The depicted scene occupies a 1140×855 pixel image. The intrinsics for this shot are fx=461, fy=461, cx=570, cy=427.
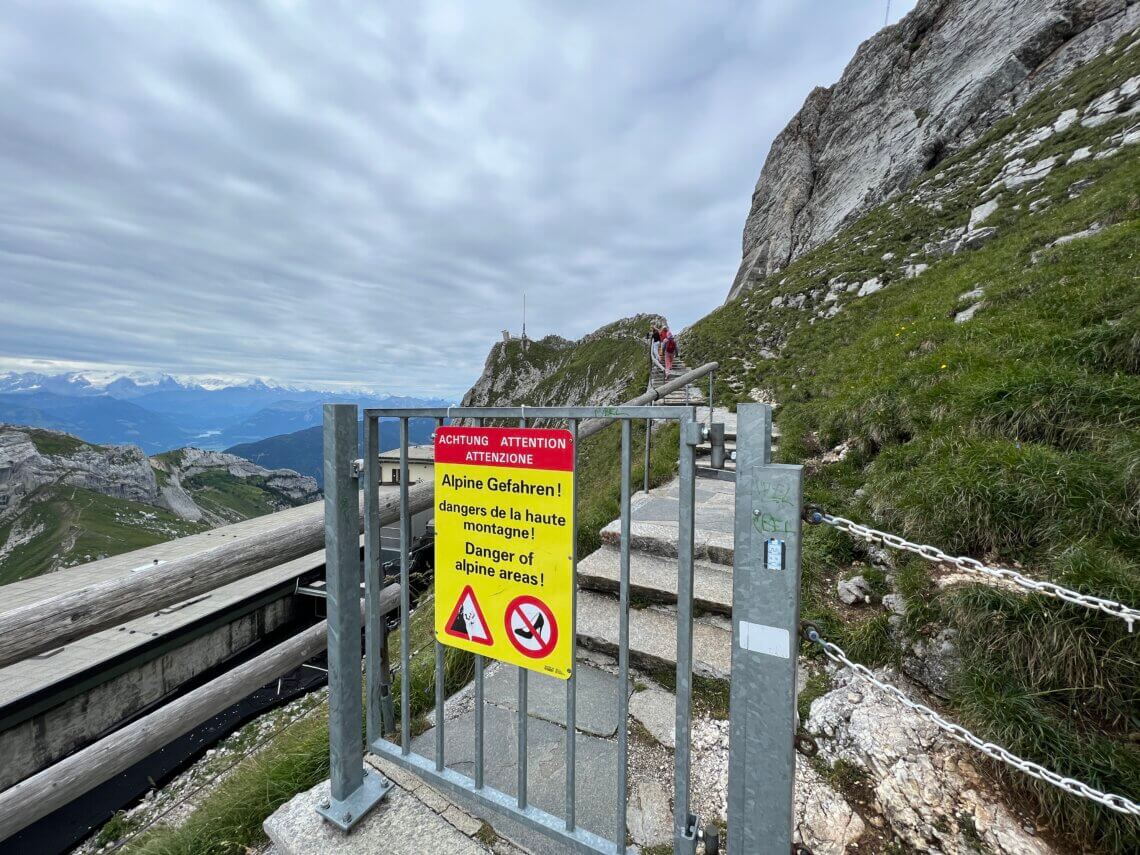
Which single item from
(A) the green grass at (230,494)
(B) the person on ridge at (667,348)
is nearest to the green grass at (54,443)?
(A) the green grass at (230,494)

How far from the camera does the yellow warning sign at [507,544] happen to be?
1822 millimetres

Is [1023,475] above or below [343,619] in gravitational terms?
above

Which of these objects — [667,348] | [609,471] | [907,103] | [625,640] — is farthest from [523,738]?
[907,103]

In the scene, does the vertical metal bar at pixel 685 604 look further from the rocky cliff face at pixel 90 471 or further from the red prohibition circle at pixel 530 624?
the rocky cliff face at pixel 90 471

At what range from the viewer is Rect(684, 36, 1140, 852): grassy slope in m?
2.33

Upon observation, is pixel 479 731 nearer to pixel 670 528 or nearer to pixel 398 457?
pixel 398 457

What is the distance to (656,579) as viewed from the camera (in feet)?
14.3

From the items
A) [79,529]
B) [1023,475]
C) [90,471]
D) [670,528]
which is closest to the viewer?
[1023,475]

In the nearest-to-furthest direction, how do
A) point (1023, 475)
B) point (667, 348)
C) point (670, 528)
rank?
point (1023, 475)
point (670, 528)
point (667, 348)

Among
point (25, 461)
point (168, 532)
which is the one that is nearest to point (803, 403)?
point (168, 532)

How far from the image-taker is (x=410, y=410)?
226cm

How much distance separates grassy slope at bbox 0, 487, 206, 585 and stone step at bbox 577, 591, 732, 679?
257 ft

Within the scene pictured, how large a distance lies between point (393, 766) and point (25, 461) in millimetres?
138814

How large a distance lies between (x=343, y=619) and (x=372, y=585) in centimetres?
20
